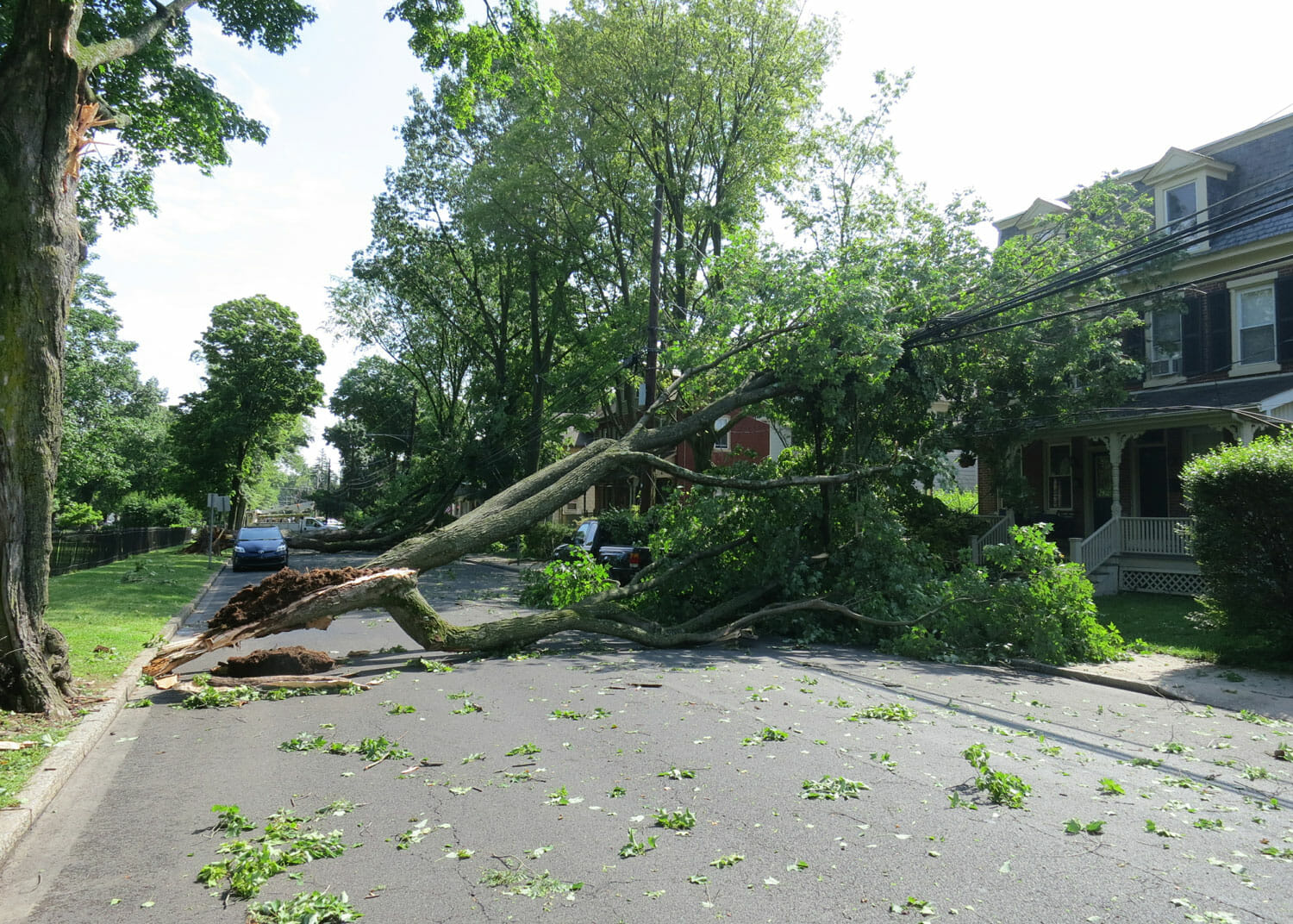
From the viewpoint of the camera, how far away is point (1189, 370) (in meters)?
19.1

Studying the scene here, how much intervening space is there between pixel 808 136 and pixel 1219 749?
20.6 metres

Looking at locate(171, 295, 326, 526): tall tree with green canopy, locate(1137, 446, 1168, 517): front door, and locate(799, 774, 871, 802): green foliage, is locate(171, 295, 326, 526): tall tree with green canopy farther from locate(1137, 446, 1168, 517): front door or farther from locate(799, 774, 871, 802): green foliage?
locate(799, 774, 871, 802): green foliage

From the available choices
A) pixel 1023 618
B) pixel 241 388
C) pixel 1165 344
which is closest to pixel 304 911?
pixel 1023 618

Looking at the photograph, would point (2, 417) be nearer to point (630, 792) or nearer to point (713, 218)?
point (630, 792)

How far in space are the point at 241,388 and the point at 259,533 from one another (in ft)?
55.3

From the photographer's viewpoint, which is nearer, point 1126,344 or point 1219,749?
point 1219,749

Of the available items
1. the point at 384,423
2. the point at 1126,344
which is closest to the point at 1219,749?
the point at 1126,344

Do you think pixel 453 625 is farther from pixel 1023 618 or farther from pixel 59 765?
pixel 1023 618

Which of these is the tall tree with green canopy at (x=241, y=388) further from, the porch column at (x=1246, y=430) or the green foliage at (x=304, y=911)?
the green foliage at (x=304, y=911)

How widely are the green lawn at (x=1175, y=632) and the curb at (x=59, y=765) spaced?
12.1 meters

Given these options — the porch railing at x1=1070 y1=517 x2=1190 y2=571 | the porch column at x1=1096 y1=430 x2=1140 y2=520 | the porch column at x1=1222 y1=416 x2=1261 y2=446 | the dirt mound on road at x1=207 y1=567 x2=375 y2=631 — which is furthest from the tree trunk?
the porch column at x1=1096 y1=430 x2=1140 y2=520

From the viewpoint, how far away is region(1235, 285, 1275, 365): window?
17.6m

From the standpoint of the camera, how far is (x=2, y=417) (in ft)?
20.2

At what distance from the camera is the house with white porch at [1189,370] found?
1716cm
